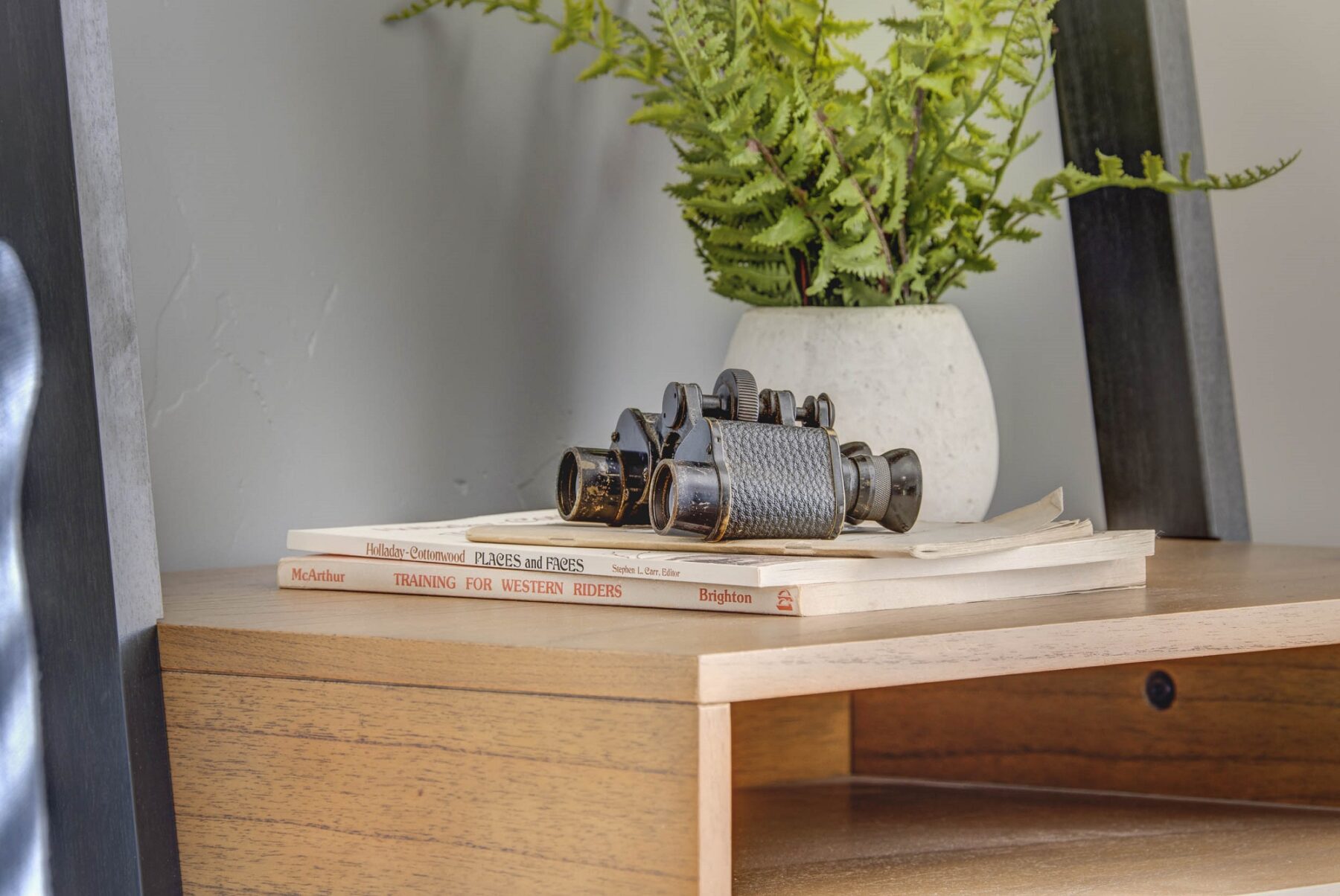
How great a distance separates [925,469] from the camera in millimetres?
837

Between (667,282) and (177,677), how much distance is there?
60cm

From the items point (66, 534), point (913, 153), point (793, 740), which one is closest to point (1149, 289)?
point (913, 153)

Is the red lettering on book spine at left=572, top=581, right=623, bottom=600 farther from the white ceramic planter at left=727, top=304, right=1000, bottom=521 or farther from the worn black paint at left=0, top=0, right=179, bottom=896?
the white ceramic planter at left=727, top=304, right=1000, bottom=521

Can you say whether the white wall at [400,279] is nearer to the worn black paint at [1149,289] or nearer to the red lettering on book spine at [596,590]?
the worn black paint at [1149,289]

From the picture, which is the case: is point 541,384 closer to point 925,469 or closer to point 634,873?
point 925,469

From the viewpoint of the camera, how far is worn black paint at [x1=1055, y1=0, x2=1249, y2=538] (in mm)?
994

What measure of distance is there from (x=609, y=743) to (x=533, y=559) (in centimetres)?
15

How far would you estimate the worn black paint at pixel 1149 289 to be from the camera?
3.26 ft

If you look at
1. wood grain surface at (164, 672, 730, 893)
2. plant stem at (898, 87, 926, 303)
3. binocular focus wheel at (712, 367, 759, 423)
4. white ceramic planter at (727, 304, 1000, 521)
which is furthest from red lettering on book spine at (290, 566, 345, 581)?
plant stem at (898, 87, 926, 303)

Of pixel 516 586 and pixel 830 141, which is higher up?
pixel 830 141

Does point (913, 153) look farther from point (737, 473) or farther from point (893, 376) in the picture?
point (737, 473)

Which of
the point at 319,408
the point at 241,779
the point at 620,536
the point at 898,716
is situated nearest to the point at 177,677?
the point at 241,779

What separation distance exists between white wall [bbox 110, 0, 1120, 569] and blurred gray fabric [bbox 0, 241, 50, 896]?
9.8 inches

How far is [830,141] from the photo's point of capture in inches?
31.3
